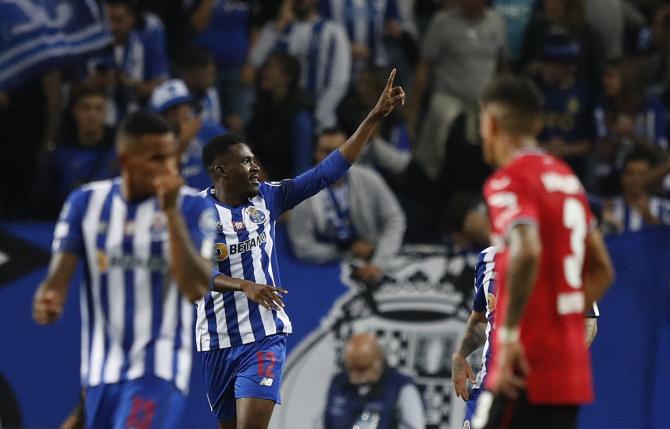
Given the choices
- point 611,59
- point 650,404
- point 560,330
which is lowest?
point 650,404

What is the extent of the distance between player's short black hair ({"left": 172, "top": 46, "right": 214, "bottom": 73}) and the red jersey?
22.1ft

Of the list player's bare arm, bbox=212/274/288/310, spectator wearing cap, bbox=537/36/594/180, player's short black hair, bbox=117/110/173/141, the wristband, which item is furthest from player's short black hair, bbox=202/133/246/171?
spectator wearing cap, bbox=537/36/594/180

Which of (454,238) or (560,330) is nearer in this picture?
(560,330)

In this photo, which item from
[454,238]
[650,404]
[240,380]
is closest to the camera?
[240,380]

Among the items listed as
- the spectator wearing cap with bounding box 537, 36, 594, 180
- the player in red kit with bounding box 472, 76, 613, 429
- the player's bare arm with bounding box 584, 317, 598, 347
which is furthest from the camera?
the spectator wearing cap with bounding box 537, 36, 594, 180

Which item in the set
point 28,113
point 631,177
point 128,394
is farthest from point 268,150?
point 128,394

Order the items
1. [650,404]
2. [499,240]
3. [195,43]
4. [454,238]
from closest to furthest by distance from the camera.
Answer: [499,240] < [650,404] < [454,238] < [195,43]

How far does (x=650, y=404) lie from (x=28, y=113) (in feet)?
18.9

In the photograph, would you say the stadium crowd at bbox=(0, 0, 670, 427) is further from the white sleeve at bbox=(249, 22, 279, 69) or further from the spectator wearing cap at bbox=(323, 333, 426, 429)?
the spectator wearing cap at bbox=(323, 333, 426, 429)

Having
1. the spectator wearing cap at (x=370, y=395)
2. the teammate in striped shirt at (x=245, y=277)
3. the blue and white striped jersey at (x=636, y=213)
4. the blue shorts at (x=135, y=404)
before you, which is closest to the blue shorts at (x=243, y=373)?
the teammate in striped shirt at (x=245, y=277)

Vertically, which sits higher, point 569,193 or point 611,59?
point 611,59

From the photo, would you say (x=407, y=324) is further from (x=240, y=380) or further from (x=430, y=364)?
(x=240, y=380)

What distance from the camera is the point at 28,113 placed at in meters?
11.9

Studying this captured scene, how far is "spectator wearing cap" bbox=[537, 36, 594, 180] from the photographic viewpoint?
41.1ft
